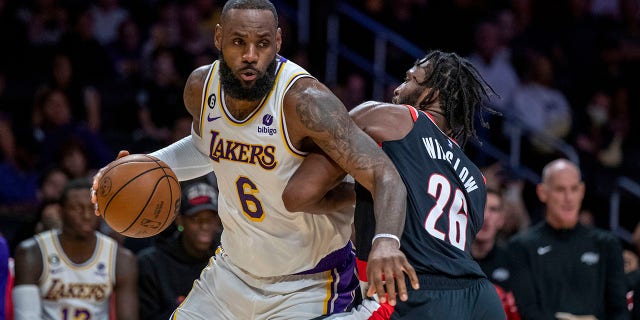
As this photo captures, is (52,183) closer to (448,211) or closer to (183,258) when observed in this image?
(183,258)

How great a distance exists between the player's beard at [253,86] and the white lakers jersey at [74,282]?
2860 millimetres

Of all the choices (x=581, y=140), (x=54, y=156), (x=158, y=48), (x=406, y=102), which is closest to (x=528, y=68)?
(x=581, y=140)

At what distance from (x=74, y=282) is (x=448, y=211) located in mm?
3513

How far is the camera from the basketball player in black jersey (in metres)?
3.96

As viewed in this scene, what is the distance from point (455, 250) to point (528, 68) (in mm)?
7874

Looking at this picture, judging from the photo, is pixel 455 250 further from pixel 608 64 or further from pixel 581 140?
pixel 608 64

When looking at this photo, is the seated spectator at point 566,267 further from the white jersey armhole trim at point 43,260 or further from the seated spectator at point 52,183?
the seated spectator at point 52,183

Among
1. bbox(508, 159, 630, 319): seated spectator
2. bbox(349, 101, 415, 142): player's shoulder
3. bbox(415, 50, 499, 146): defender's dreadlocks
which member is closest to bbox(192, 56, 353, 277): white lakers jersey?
bbox(349, 101, 415, 142): player's shoulder

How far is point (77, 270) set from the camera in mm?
6785

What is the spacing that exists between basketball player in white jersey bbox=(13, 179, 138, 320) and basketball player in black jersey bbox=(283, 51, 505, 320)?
2928 millimetres

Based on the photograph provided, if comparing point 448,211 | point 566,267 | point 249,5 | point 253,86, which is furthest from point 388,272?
point 566,267

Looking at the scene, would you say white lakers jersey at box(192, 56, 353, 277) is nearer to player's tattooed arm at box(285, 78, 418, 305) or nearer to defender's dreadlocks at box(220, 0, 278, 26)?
player's tattooed arm at box(285, 78, 418, 305)

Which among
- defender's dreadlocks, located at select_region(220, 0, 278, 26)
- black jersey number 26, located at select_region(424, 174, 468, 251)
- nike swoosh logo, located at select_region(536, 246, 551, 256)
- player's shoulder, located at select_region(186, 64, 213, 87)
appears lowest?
nike swoosh logo, located at select_region(536, 246, 551, 256)

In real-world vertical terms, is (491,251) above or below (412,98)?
below
